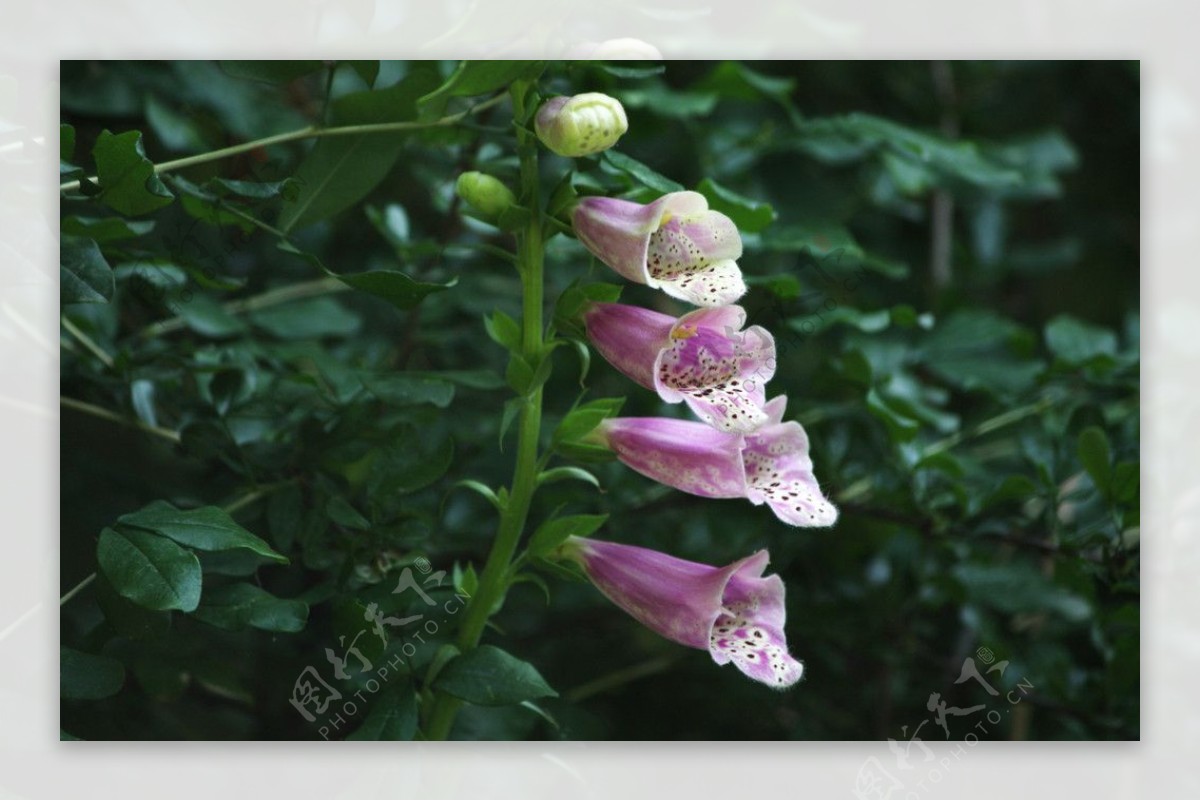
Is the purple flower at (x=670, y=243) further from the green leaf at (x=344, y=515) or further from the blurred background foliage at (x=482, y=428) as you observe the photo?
the green leaf at (x=344, y=515)

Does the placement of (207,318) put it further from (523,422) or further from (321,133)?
(523,422)

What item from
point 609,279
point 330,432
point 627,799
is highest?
point 609,279

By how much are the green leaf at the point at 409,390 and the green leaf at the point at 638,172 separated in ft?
0.57

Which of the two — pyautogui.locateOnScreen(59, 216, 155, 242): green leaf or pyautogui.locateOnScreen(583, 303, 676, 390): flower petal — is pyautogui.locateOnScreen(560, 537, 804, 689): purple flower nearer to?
pyautogui.locateOnScreen(583, 303, 676, 390): flower petal

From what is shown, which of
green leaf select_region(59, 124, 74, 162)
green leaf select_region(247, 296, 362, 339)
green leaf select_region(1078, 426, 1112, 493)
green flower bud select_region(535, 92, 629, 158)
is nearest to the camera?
green flower bud select_region(535, 92, 629, 158)

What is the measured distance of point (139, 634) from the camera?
27.7 inches

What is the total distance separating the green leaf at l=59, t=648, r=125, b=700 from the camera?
2.42 ft

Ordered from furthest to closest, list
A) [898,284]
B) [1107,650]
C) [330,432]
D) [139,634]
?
[898,284] → [1107,650] → [330,432] → [139,634]

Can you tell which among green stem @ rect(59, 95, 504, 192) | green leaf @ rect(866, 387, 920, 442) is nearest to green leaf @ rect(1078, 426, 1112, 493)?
green leaf @ rect(866, 387, 920, 442)

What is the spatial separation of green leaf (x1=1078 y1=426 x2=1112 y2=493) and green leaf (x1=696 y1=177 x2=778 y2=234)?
0.27 metres

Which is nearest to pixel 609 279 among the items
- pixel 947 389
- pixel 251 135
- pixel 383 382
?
pixel 383 382

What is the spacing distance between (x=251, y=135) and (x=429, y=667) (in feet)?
1.51

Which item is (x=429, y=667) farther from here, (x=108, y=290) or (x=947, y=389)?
(x=947, y=389)

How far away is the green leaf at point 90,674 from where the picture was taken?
74 centimetres
